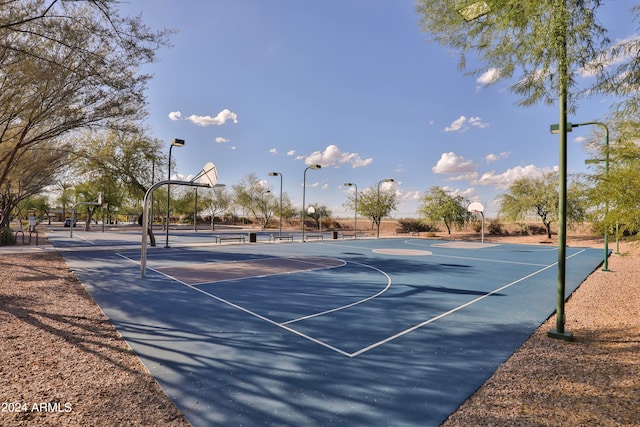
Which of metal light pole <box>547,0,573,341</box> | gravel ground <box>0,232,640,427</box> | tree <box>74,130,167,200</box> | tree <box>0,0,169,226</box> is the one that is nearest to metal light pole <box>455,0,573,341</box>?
metal light pole <box>547,0,573,341</box>

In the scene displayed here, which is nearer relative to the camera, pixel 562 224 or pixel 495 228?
pixel 562 224

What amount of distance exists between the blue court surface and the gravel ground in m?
0.28

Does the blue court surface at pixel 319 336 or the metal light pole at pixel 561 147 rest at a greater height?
the metal light pole at pixel 561 147

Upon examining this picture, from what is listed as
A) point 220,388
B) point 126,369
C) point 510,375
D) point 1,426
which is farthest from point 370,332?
point 1,426

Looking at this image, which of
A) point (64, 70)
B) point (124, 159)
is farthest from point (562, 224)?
point (124, 159)

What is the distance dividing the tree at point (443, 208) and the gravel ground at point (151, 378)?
114 feet

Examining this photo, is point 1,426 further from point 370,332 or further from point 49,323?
point 370,332

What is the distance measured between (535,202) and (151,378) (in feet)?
131

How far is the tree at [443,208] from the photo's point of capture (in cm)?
4172

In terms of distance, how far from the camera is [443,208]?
4166 cm

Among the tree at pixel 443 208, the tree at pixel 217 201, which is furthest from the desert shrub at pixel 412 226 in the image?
the tree at pixel 217 201

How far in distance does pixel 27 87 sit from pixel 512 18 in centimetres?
1346

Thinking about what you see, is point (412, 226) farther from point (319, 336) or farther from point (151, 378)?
point (151, 378)

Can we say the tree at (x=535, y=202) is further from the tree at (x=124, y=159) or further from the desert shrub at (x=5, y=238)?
the desert shrub at (x=5, y=238)
